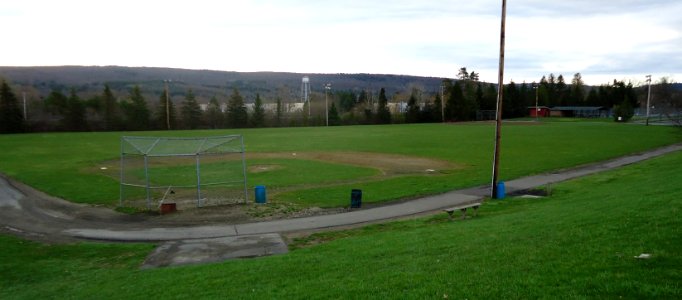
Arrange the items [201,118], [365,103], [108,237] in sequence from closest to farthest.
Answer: [108,237], [201,118], [365,103]

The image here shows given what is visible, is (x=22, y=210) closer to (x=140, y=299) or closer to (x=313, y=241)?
(x=313, y=241)

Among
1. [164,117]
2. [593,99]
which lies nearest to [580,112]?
[593,99]

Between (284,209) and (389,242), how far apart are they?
909cm

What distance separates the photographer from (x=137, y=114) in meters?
91.5

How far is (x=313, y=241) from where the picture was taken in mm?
15086

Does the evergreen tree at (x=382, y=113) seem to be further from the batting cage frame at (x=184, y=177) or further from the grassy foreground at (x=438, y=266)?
the grassy foreground at (x=438, y=266)

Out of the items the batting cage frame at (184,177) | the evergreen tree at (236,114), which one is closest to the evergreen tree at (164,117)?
the evergreen tree at (236,114)

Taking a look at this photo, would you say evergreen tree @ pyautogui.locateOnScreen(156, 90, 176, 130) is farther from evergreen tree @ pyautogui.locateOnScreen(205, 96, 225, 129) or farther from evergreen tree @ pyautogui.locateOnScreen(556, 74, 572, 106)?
evergreen tree @ pyautogui.locateOnScreen(556, 74, 572, 106)

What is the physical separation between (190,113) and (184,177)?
71.2m

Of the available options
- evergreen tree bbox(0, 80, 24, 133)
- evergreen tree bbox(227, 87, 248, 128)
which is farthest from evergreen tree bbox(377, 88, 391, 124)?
evergreen tree bbox(0, 80, 24, 133)

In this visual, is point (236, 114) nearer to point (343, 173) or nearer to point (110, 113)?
point (110, 113)

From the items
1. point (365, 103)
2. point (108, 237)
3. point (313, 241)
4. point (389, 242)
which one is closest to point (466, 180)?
point (313, 241)

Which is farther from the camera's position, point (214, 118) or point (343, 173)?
point (214, 118)

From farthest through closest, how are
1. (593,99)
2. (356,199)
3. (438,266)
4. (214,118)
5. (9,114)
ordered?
(593,99) → (214,118) → (9,114) → (356,199) → (438,266)
